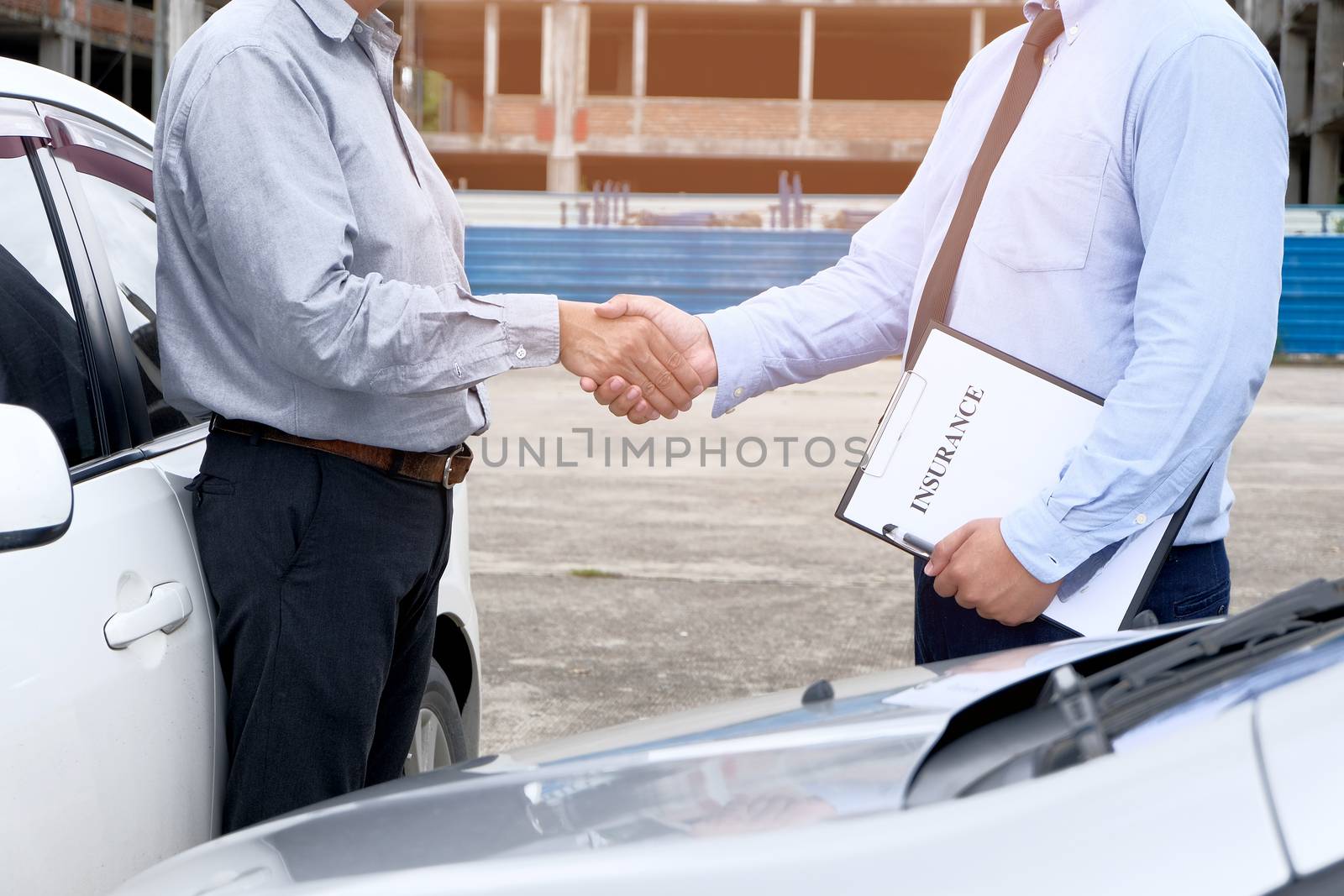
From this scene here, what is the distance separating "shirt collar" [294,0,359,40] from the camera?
6.60ft

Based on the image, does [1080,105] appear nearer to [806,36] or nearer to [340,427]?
[340,427]

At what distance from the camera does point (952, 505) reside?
1.95 meters

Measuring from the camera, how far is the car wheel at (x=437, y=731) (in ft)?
8.36

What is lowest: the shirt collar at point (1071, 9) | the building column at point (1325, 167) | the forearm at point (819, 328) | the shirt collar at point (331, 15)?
the forearm at point (819, 328)

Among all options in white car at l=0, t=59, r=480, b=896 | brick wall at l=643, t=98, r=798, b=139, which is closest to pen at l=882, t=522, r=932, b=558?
white car at l=0, t=59, r=480, b=896

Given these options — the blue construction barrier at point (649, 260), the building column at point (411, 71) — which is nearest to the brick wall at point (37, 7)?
the building column at point (411, 71)

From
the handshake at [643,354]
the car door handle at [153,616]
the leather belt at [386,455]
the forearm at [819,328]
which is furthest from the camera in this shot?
the handshake at [643,354]

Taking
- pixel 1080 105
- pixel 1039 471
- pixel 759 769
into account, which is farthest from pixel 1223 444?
pixel 759 769

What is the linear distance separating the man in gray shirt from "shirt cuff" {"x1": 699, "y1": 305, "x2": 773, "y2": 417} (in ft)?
1.47

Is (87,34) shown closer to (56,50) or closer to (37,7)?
(56,50)

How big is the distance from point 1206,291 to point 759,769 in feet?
3.10

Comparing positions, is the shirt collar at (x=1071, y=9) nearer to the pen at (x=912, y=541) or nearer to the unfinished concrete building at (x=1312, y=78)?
the pen at (x=912, y=541)

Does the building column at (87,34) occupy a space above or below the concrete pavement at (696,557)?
above

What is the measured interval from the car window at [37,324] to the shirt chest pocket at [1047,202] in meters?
1.28
